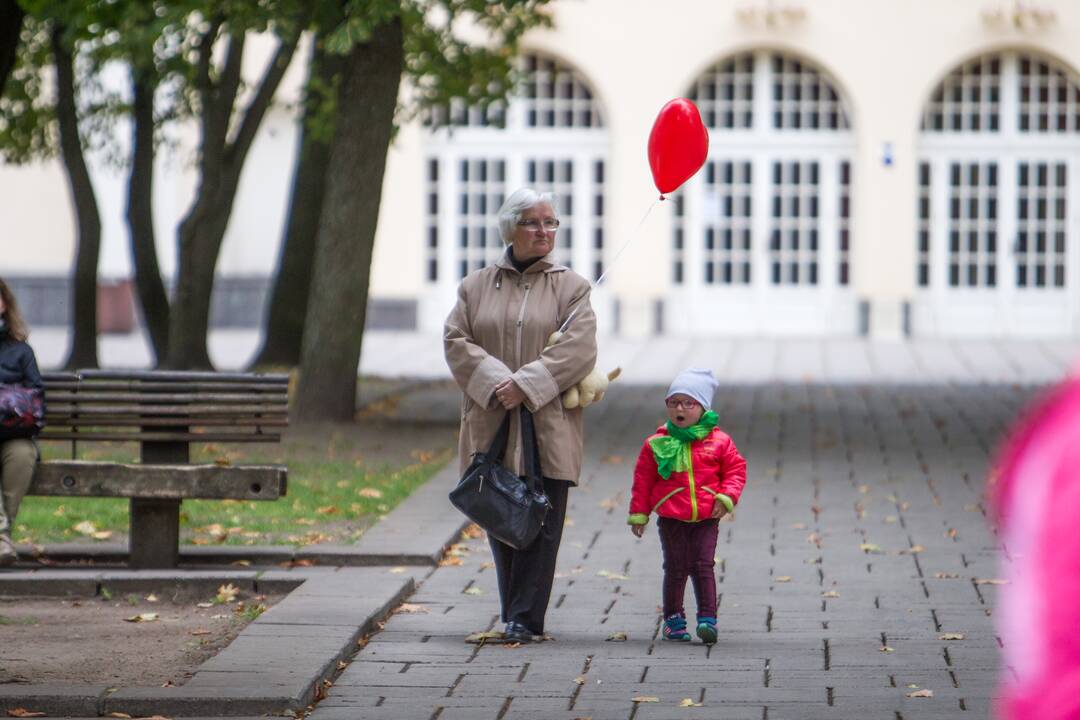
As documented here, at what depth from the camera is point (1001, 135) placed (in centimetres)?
2695

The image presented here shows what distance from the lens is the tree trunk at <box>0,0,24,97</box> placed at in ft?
24.0

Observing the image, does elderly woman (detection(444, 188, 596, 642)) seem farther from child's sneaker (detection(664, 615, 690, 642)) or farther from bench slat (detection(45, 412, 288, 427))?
bench slat (detection(45, 412, 288, 427))

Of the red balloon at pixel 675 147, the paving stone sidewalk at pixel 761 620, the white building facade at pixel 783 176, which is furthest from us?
the white building facade at pixel 783 176

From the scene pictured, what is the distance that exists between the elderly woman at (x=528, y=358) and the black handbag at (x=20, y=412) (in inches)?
84.5

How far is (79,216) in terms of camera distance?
17.4m

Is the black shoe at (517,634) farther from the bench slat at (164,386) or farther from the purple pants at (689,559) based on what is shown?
the bench slat at (164,386)

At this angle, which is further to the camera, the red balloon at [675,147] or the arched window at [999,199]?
the arched window at [999,199]

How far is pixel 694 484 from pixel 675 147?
4.90ft

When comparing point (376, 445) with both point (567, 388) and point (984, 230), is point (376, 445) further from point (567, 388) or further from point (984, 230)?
point (984, 230)

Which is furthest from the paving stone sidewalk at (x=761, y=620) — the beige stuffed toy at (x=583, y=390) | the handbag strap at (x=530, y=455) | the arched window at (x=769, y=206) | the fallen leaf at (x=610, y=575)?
the arched window at (x=769, y=206)

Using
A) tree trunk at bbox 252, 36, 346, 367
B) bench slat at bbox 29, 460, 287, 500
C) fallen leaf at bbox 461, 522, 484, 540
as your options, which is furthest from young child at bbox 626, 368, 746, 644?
tree trunk at bbox 252, 36, 346, 367

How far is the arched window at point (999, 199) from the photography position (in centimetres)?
2700

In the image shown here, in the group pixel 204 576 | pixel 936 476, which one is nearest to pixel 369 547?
pixel 204 576

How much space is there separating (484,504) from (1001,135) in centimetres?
2217
